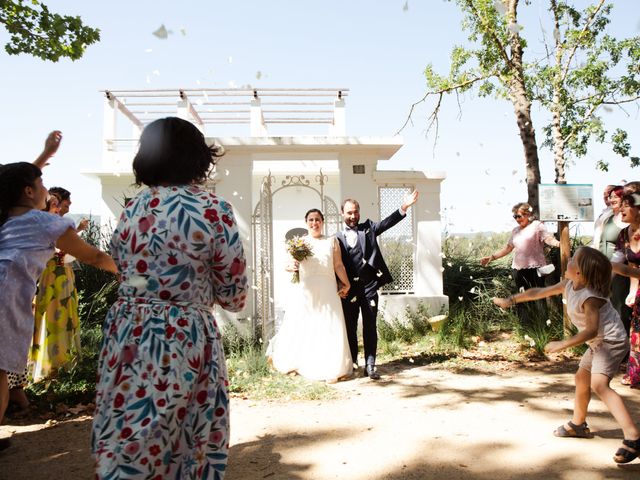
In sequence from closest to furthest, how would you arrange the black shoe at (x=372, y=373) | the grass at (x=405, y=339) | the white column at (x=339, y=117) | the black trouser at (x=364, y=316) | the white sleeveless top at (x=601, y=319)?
1. the white sleeveless top at (x=601, y=319)
2. the grass at (x=405, y=339)
3. the black shoe at (x=372, y=373)
4. the black trouser at (x=364, y=316)
5. the white column at (x=339, y=117)

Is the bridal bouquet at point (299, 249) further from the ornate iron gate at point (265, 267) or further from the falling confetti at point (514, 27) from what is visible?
the falling confetti at point (514, 27)

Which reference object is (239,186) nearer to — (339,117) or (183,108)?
(339,117)

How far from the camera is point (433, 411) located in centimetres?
523

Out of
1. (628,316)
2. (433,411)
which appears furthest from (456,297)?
(433,411)

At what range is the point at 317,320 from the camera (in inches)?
283

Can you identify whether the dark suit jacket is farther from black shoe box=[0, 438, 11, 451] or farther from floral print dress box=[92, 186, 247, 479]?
floral print dress box=[92, 186, 247, 479]

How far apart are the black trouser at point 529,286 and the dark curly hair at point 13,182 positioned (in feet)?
22.7

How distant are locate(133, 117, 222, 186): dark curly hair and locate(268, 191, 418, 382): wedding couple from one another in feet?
16.2

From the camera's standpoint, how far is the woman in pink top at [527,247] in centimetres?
838

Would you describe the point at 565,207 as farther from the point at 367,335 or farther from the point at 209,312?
the point at 209,312

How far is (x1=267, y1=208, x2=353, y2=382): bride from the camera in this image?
7.01 metres

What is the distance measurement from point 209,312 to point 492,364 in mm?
6043

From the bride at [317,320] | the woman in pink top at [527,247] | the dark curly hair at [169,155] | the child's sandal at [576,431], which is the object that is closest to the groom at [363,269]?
the bride at [317,320]

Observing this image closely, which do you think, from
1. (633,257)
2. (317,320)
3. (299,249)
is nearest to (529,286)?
(633,257)
